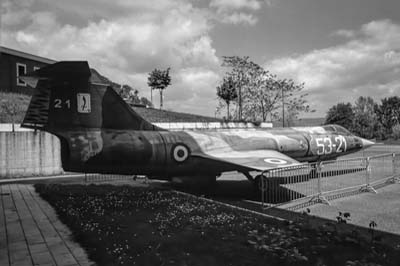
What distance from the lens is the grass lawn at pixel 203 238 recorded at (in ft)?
17.9

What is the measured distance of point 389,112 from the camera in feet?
231

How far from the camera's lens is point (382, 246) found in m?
5.98

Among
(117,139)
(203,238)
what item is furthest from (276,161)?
(117,139)

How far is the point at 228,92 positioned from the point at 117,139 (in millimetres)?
40831

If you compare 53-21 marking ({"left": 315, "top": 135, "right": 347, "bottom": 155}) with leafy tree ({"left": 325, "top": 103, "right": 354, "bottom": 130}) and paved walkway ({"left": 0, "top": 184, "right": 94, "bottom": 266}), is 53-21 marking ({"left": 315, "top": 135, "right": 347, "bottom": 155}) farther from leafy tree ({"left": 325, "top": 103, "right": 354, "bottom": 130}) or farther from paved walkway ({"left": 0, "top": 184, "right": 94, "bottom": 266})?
leafy tree ({"left": 325, "top": 103, "right": 354, "bottom": 130})

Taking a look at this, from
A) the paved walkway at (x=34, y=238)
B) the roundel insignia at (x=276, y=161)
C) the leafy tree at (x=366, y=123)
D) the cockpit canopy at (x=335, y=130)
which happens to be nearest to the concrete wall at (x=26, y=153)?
the paved walkway at (x=34, y=238)

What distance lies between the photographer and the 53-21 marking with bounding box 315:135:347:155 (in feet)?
51.2

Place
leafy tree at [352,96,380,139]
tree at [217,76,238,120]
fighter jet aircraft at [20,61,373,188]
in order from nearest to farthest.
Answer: fighter jet aircraft at [20,61,373,188] < tree at [217,76,238,120] < leafy tree at [352,96,380,139]

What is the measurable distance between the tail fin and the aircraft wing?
3.97m

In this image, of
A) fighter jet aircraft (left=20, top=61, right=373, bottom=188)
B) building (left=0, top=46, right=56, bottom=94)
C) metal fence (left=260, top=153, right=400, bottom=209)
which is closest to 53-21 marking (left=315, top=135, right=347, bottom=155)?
metal fence (left=260, top=153, right=400, bottom=209)

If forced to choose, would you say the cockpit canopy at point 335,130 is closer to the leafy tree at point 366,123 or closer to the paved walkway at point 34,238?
the paved walkway at point 34,238

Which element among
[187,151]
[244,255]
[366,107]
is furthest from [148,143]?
[366,107]

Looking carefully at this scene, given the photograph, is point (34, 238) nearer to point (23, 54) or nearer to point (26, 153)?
point (26, 153)

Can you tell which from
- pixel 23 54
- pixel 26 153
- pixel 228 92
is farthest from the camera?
pixel 228 92
